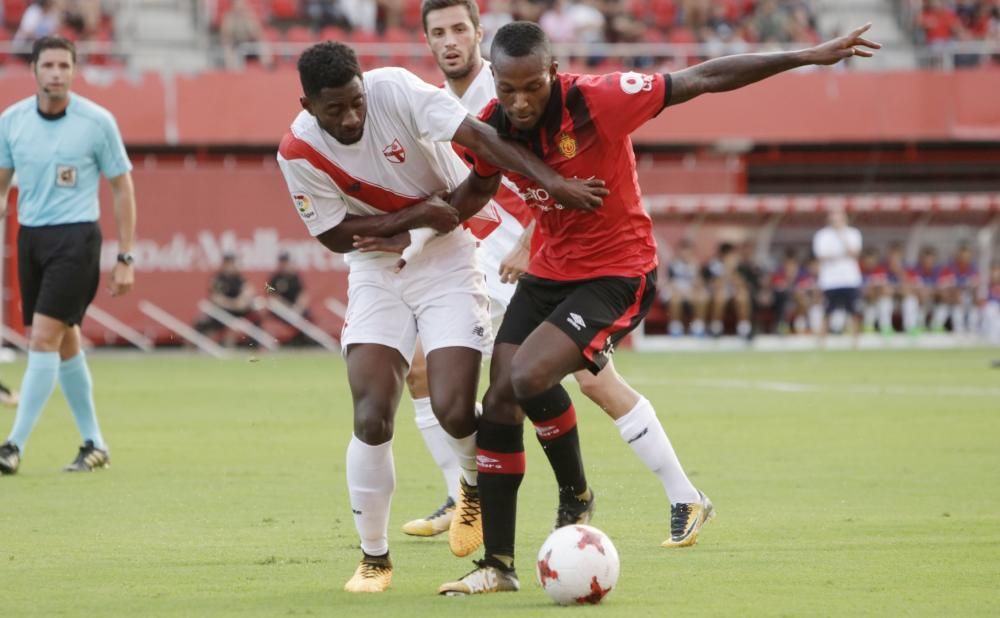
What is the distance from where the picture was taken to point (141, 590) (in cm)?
584

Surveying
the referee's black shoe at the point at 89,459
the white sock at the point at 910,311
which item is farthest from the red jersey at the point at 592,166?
the white sock at the point at 910,311

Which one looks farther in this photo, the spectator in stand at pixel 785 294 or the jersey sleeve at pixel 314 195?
the spectator in stand at pixel 785 294

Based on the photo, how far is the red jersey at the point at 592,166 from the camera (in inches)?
243

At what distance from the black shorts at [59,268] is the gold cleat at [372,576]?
172 inches

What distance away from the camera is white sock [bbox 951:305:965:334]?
26.8 meters

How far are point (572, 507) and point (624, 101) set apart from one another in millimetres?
1821

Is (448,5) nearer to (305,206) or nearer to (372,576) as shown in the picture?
(305,206)

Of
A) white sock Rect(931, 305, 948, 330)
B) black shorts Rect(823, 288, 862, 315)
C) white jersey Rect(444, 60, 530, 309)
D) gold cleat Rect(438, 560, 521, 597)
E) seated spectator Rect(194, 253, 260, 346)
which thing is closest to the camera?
gold cleat Rect(438, 560, 521, 597)

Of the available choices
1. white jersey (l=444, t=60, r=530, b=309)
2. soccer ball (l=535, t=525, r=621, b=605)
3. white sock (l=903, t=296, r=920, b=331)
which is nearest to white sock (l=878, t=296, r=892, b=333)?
white sock (l=903, t=296, r=920, b=331)

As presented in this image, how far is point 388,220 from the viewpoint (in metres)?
6.24

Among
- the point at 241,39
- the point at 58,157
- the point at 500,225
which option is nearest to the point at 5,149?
the point at 58,157

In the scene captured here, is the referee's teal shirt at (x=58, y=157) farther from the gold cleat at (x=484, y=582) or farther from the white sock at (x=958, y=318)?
the white sock at (x=958, y=318)

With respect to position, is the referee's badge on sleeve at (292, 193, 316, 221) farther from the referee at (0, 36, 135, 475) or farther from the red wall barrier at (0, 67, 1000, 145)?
the red wall barrier at (0, 67, 1000, 145)

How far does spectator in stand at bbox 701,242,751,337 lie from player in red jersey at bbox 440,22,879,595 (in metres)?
19.2
